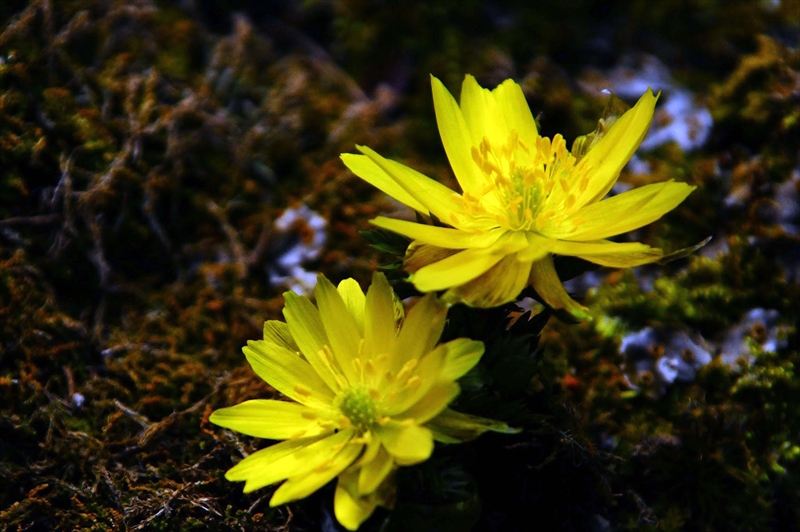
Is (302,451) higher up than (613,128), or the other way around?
(613,128)

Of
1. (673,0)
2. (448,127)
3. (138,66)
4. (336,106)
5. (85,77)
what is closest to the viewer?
(448,127)

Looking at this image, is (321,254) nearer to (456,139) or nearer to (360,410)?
(456,139)

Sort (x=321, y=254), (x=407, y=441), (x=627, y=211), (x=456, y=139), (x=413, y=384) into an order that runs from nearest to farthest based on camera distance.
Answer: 1. (x=407, y=441)
2. (x=413, y=384)
3. (x=627, y=211)
4. (x=456, y=139)
5. (x=321, y=254)

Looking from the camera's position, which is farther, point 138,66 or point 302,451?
point 138,66

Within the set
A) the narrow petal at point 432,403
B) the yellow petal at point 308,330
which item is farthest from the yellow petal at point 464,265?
the yellow petal at point 308,330

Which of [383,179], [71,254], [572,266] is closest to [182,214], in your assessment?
[71,254]

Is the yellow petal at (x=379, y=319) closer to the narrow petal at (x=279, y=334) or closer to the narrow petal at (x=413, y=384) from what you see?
the narrow petal at (x=413, y=384)

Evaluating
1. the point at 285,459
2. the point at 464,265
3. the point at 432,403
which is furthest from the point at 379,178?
the point at 285,459

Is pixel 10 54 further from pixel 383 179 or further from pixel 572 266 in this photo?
pixel 572 266
